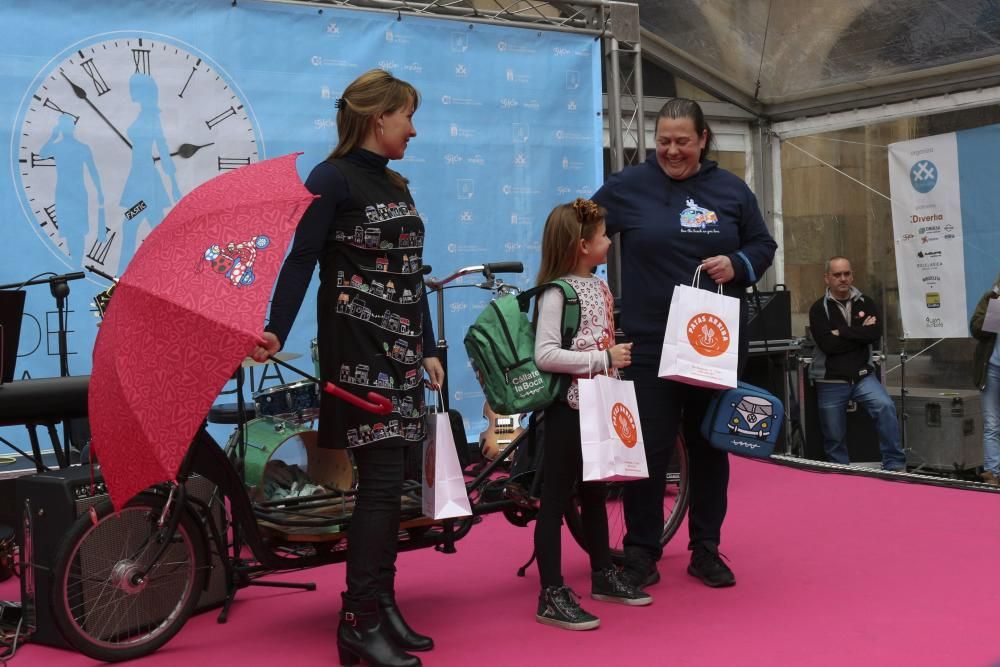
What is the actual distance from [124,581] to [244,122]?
3.19 metres

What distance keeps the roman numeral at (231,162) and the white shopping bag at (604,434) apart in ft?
10.1

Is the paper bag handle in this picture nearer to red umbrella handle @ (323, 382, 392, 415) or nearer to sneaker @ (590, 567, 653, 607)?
sneaker @ (590, 567, 653, 607)

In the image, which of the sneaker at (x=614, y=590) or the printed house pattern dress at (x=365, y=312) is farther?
the sneaker at (x=614, y=590)

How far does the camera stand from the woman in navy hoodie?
3.39 meters

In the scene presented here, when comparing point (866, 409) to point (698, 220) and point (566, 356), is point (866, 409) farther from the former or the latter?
point (566, 356)

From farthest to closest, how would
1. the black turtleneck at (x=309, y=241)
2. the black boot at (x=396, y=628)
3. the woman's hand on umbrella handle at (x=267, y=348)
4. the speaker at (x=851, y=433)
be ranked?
the speaker at (x=851, y=433) → the black boot at (x=396, y=628) → the black turtleneck at (x=309, y=241) → the woman's hand on umbrella handle at (x=267, y=348)

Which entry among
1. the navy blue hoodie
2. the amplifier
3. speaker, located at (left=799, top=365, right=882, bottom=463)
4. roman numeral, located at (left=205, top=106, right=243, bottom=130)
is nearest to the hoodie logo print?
the navy blue hoodie

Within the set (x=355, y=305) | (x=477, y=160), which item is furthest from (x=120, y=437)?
(x=477, y=160)

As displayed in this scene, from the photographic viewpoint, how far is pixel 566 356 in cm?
296

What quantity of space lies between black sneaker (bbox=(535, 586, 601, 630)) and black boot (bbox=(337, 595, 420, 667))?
0.53 meters

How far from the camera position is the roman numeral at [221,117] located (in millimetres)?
5363

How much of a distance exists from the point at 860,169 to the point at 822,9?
1.23 m

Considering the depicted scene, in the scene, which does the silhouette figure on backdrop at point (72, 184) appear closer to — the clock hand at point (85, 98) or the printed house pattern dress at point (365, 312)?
the clock hand at point (85, 98)

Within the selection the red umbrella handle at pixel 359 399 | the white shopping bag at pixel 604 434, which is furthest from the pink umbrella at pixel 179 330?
the white shopping bag at pixel 604 434
